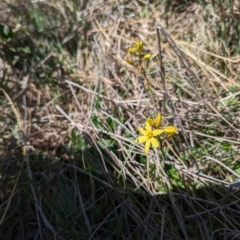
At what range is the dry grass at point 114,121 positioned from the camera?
1968 millimetres

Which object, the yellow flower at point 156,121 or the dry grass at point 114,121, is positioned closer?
the yellow flower at point 156,121

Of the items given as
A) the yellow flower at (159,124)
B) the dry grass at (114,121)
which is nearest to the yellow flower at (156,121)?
the yellow flower at (159,124)

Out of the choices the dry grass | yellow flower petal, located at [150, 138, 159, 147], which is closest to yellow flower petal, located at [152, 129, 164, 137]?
yellow flower petal, located at [150, 138, 159, 147]

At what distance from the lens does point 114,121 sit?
2262 millimetres

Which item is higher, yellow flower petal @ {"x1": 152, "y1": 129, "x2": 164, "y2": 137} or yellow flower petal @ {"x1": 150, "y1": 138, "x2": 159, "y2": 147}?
yellow flower petal @ {"x1": 152, "y1": 129, "x2": 164, "y2": 137}

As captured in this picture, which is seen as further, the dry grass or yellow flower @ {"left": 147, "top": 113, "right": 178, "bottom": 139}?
the dry grass

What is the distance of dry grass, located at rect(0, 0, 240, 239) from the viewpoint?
1968 millimetres

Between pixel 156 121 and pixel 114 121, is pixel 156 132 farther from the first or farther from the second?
pixel 114 121

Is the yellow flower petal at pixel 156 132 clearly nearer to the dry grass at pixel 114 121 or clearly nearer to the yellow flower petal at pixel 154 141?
the yellow flower petal at pixel 154 141

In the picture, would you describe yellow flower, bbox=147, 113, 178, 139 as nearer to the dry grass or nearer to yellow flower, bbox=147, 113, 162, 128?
yellow flower, bbox=147, 113, 162, 128

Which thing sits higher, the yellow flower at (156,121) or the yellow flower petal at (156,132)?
the yellow flower at (156,121)

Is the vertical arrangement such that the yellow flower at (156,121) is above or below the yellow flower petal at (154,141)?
above

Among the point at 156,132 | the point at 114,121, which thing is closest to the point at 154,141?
the point at 156,132

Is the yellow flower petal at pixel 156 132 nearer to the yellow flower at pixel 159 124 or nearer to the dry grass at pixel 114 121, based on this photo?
the yellow flower at pixel 159 124
